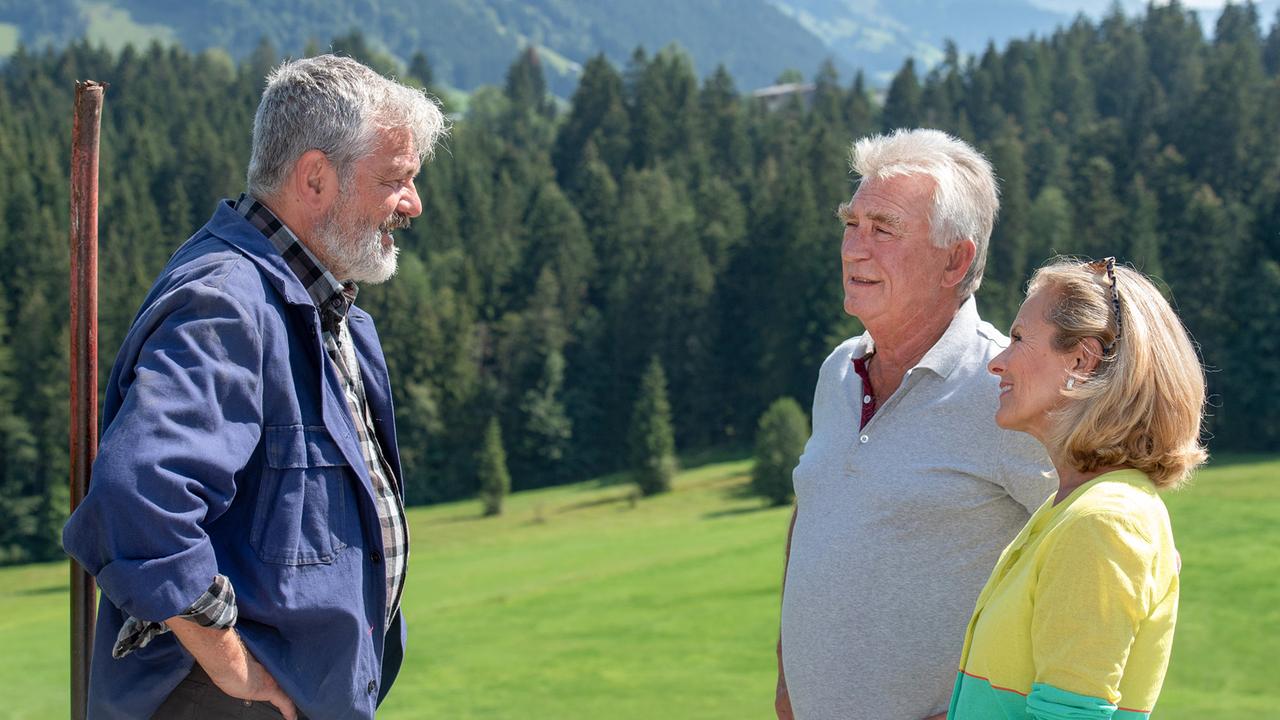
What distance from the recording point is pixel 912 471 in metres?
3.84

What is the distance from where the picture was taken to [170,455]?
292 cm

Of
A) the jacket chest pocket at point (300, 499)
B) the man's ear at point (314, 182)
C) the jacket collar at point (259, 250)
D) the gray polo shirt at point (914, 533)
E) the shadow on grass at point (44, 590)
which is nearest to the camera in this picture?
the jacket chest pocket at point (300, 499)

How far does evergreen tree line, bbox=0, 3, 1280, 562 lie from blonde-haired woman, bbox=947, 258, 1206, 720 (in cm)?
5448

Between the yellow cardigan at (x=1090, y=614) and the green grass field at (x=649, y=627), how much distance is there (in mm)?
9868

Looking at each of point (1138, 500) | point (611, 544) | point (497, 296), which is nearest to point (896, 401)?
point (1138, 500)

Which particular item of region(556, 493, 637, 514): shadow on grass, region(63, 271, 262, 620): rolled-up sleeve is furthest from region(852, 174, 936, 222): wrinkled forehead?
region(556, 493, 637, 514): shadow on grass

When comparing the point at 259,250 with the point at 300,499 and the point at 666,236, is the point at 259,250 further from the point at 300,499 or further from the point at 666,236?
the point at 666,236

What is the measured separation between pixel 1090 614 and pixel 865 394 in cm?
150

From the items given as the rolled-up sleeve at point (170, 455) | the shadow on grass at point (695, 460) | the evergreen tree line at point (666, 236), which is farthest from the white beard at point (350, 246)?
the shadow on grass at point (695, 460)

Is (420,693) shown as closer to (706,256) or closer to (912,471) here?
(912,471)

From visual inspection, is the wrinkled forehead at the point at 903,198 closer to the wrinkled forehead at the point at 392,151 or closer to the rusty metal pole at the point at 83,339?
the wrinkled forehead at the point at 392,151

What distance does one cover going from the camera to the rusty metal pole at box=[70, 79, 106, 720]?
3.51 meters

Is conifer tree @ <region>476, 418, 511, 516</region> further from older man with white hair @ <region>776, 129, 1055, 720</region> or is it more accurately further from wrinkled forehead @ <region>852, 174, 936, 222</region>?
wrinkled forehead @ <region>852, 174, 936, 222</region>

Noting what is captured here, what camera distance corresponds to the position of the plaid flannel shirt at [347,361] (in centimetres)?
347
